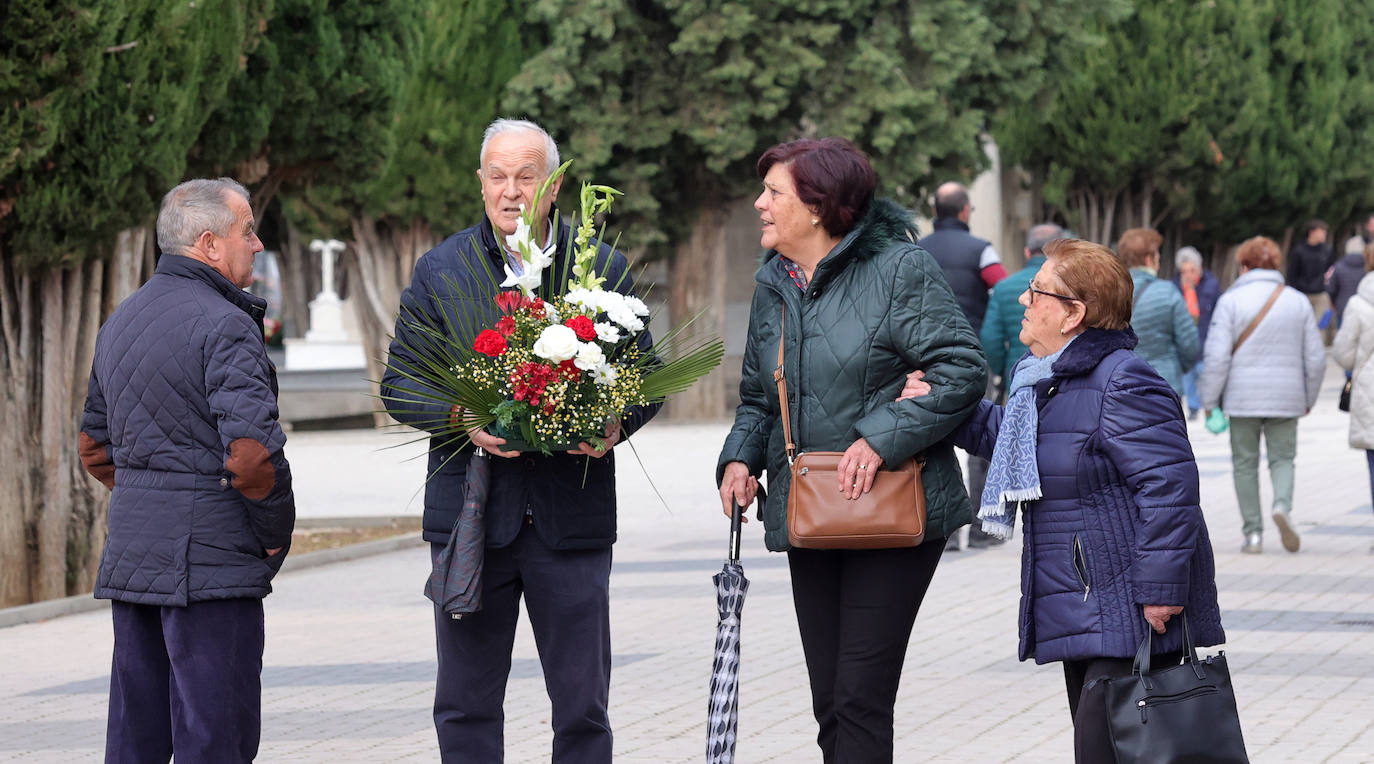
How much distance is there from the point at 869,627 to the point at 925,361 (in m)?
0.64

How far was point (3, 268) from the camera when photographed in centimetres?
1045

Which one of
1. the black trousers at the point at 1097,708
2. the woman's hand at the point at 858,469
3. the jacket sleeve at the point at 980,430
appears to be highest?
the jacket sleeve at the point at 980,430

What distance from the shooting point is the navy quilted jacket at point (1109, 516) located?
4527mm

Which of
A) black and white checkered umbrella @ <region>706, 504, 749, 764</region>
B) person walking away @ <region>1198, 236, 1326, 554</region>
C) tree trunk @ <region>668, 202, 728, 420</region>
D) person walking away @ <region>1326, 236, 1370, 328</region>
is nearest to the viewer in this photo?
black and white checkered umbrella @ <region>706, 504, 749, 764</region>

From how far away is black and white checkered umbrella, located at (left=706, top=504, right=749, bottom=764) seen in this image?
4.71 metres

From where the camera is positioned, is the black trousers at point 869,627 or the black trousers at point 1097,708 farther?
the black trousers at point 869,627

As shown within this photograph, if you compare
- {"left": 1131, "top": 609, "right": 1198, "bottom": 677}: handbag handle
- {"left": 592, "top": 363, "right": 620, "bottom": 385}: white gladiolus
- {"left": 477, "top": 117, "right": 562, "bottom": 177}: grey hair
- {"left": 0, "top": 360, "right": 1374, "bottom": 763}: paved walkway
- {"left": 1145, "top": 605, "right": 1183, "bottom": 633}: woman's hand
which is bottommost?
{"left": 0, "top": 360, "right": 1374, "bottom": 763}: paved walkway

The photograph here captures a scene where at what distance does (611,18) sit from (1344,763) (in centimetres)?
1592

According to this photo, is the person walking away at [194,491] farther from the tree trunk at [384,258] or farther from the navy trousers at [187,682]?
the tree trunk at [384,258]

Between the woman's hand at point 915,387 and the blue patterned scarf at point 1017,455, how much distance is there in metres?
0.21

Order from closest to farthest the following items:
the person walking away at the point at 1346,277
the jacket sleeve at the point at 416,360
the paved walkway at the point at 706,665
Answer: the jacket sleeve at the point at 416,360 → the paved walkway at the point at 706,665 → the person walking away at the point at 1346,277

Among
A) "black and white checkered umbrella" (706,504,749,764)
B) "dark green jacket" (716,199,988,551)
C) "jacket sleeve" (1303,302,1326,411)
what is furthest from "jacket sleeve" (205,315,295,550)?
"jacket sleeve" (1303,302,1326,411)

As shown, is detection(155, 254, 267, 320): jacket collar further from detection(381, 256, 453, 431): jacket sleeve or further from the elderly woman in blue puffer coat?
the elderly woman in blue puffer coat

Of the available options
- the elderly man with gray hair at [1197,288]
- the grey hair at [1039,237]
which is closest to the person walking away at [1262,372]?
the grey hair at [1039,237]
